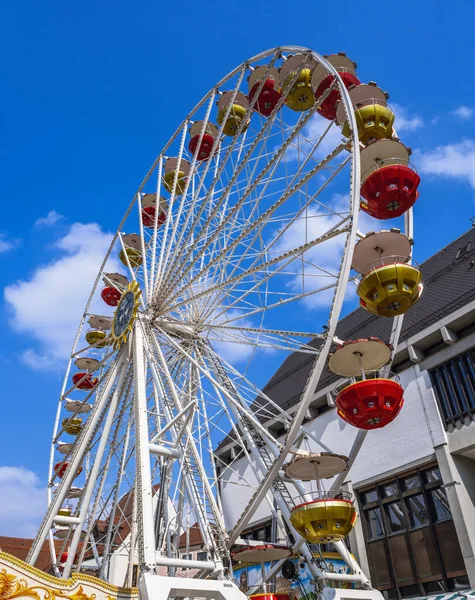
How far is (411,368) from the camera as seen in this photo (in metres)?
22.7

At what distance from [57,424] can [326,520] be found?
14.4m

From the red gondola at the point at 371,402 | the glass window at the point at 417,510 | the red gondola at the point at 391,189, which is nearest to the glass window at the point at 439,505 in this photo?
→ the glass window at the point at 417,510

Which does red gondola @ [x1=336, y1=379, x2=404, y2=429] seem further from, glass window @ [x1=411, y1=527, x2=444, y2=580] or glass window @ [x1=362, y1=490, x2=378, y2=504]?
glass window @ [x1=362, y1=490, x2=378, y2=504]

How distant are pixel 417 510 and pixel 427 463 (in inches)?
72.5

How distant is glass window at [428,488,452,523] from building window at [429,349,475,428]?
2.45 meters

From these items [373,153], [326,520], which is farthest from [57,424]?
[373,153]

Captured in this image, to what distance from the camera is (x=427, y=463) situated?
2081 centimetres

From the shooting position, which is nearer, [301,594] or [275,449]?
[275,449]

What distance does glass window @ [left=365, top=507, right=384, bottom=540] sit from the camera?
2228 centimetres

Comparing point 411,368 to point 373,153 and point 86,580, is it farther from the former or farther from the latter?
point 86,580

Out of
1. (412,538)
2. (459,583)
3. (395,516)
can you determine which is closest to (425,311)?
(395,516)

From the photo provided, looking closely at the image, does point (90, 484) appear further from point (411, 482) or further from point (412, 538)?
point (411, 482)

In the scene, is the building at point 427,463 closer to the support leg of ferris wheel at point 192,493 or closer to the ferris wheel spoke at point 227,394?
the ferris wheel spoke at point 227,394

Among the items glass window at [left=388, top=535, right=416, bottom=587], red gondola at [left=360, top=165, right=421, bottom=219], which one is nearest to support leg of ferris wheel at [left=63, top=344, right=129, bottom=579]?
red gondola at [left=360, top=165, right=421, bottom=219]
